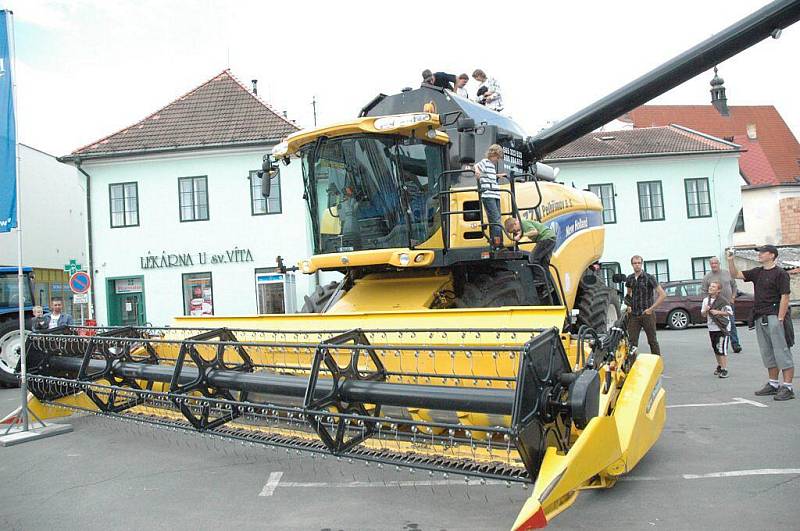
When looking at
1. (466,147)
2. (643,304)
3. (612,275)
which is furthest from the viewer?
(612,275)

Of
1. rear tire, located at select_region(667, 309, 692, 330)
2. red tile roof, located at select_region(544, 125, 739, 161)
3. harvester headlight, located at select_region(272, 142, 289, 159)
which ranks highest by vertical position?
red tile roof, located at select_region(544, 125, 739, 161)

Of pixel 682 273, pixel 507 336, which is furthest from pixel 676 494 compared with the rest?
pixel 682 273

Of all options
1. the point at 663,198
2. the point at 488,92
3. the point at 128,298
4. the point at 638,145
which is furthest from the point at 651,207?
the point at 128,298

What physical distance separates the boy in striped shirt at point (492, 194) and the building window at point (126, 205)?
17218 mm

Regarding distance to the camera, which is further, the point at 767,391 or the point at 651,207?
the point at 651,207

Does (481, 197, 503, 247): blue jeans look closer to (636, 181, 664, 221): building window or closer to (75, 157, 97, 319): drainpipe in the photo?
(75, 157, 97, 319): drainpipe

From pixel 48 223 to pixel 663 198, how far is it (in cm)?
2817

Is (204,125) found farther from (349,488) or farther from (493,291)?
(349,488)

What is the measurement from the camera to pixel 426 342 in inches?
185

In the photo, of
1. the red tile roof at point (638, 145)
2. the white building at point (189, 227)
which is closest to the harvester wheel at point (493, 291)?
the white building at point (189, 227)

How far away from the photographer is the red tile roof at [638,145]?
993 inches

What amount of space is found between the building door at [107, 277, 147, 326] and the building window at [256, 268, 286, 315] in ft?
12.2

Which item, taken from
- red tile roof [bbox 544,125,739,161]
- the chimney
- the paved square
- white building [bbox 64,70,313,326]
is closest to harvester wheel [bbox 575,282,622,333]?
the paved square

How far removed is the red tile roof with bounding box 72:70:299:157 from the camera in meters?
20.4
